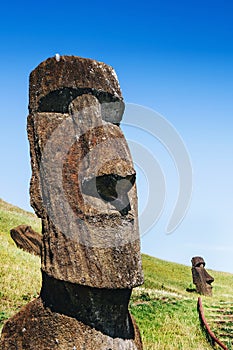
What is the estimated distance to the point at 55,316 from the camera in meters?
7.05

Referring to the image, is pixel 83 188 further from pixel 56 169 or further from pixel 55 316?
pixel 55 316

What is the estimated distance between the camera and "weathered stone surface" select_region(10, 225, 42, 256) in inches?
869

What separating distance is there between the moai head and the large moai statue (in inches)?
0.5

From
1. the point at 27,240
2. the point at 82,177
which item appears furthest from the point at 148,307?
the point at 27,240

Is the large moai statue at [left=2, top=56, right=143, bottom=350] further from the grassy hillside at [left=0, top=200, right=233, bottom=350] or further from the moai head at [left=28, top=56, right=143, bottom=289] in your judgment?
the grassy hillside at [left=0, top=200, right=233, bottom=350]

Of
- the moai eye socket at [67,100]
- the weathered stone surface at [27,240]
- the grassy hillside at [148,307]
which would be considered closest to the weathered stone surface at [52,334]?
the moai eye socket at [67,100]

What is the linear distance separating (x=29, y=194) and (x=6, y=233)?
19.9 meters

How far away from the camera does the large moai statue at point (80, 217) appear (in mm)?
6840

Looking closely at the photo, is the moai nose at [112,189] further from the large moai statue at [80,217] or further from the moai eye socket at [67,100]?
the moai eye socket at [67,100]

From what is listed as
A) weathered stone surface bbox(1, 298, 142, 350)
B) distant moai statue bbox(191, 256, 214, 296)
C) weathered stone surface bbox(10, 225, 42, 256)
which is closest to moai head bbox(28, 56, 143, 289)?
weathered stone surface bbox(1, 298, 142, 350)

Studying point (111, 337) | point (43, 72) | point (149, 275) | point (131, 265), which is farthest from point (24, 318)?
point (149, 275)

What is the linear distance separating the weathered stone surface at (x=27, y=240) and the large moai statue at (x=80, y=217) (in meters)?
14.7

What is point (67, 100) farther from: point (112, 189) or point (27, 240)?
point (27, 240)

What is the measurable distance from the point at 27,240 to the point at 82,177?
15.9 metres
